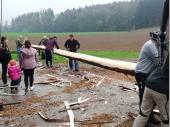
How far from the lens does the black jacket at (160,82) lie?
245 inches

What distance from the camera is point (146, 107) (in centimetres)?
673

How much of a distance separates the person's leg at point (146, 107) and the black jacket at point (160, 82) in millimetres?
136

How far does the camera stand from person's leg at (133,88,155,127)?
6.54m

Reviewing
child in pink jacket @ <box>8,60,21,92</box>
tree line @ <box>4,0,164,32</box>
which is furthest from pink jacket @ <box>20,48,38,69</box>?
tree line @ <box>4,0,164,32</box>

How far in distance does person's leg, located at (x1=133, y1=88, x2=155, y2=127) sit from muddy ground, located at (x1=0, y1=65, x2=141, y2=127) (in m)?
1.96

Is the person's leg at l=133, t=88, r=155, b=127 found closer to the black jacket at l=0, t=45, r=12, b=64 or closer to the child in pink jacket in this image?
the child in pink jacket

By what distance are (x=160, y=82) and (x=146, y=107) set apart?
0.63 meters

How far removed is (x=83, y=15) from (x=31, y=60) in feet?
422

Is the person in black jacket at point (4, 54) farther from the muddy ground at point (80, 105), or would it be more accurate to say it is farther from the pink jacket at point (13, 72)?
the pink jacket at point (13, 72)

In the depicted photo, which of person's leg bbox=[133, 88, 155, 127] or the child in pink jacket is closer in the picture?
person's leg bbox=[133, 88, 155, 127]

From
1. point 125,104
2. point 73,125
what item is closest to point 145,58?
point 73,125

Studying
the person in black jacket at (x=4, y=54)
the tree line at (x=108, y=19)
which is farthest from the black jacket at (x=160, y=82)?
the tree line at (x=108, y=19)

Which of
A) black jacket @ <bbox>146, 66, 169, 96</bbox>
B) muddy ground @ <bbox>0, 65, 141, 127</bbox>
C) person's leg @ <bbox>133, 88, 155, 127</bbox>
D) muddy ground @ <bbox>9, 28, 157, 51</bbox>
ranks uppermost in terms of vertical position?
black jacket @ <bbox>146, 66, 169, 96</bbox>

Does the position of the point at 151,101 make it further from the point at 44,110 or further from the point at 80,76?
the point at 80,76
